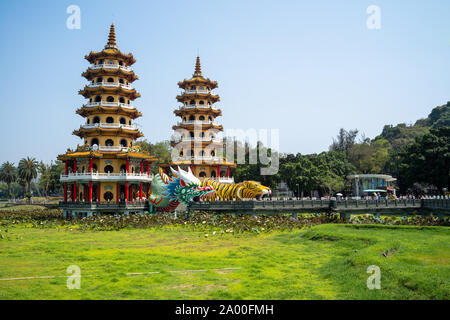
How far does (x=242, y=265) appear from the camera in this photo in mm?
15461

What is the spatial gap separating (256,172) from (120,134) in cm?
3058

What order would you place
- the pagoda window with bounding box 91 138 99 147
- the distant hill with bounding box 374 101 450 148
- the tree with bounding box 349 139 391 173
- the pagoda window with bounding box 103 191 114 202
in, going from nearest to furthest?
the pagoda window with bounding box 103 191 114 202 → the pagoda window with bounding box 91 138 99 147 → the tree with bounding box 349 139 391 173 → the distant hill with bounding box 374 101 450 148

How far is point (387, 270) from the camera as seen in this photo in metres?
12.3

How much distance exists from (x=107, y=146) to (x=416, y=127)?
97.0 metres

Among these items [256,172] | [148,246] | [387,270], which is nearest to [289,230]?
[148,246]

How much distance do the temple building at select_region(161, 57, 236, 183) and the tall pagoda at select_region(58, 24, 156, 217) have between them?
8.40 m

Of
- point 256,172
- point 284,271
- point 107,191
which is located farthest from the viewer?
point 256,172

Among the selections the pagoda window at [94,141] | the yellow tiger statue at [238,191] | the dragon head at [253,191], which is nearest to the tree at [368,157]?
the yellow tiger statue at [238,191]

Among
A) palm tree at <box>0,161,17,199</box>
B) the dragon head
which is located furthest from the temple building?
palm tree at <box>0,161,17,199</box>

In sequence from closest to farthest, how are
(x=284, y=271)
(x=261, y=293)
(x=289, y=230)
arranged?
(x=261, y=293) < (x=284, y=271) < (x=289, y=230)

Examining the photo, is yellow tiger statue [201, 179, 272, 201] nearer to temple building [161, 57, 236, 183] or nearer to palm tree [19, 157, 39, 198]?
temple building [161, 57, 236, 183]

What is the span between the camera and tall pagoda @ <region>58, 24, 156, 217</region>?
42.2m

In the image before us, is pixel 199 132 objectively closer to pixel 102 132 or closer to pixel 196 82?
pixel 196 82

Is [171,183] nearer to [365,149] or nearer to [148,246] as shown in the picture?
[148,246]
